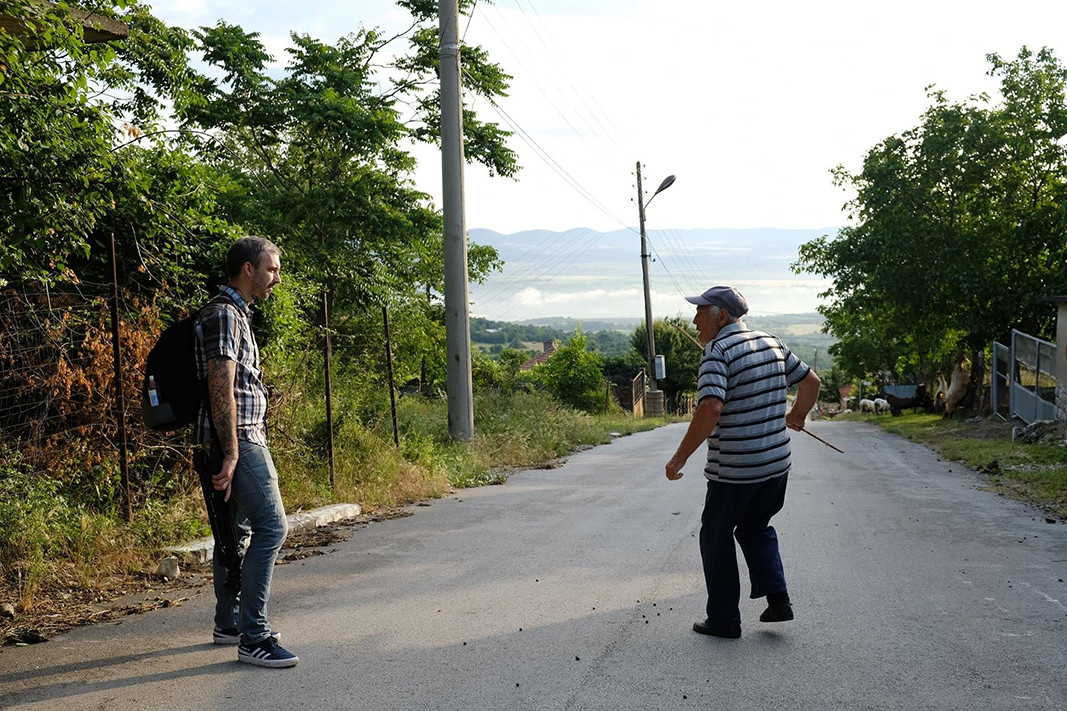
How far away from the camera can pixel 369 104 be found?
20.7 meters

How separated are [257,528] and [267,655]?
64cm

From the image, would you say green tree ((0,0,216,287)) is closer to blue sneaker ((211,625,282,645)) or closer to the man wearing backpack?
the man wearing backpack

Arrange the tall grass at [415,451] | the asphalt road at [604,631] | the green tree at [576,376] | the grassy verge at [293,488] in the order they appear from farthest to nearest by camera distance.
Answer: the green tree at [576,376] < the tall grass at [415,451] < the grassy verge at [293,488] < the asphalt road at [604,631]

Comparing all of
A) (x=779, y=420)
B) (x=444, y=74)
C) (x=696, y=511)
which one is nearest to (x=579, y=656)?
(x=779, y=420)

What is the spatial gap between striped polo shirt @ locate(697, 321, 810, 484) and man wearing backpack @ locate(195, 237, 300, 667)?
235cm

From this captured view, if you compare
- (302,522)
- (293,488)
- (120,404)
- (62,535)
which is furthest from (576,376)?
(62,535)

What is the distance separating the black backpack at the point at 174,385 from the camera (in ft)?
16.7

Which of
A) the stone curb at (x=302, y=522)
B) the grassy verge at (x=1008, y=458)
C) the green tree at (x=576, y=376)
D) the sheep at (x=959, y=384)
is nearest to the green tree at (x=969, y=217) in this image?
the sheep at (x=959, y=384)

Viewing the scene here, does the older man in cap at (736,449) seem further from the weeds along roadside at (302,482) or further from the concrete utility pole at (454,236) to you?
the concrete utility pole at (454,236)

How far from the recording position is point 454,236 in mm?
15102

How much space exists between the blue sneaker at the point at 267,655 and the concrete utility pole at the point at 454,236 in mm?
9960

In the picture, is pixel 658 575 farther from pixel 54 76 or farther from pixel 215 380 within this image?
pixel 54 76

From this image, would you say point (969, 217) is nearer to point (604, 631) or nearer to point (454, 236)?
point (454, 236)

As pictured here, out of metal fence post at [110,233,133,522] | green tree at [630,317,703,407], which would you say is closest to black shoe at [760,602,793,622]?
metal fence post at [110,233,133,522]
